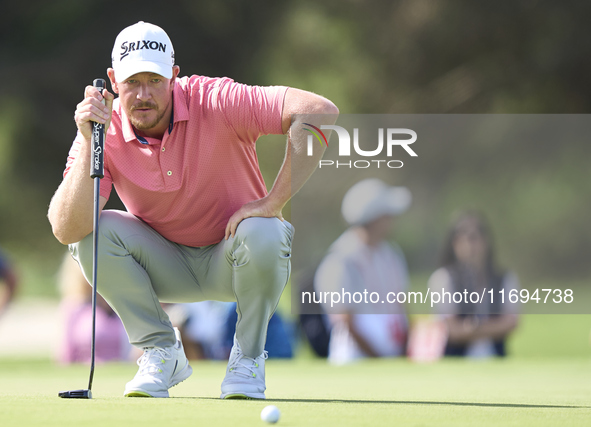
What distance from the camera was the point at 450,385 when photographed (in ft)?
11.1

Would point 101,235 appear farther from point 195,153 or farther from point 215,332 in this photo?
point 215,332

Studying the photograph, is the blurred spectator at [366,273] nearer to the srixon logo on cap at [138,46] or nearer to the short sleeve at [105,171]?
the short sleeve at [105,171]

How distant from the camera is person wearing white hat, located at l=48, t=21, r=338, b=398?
2666 mm

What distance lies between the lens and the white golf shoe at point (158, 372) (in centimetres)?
262

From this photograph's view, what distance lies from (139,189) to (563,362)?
2.80 meters

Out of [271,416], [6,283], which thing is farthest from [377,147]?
[271,416]

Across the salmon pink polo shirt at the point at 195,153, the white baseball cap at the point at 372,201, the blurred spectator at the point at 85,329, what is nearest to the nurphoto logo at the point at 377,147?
the white baseball cap at the point at 372,201

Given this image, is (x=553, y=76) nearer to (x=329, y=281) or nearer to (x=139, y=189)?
(x=329, y=281)

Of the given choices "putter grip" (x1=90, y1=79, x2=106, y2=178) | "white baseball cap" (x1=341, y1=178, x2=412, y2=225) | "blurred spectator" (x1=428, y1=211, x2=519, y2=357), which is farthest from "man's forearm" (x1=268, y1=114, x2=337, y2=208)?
"white baseball cap" (x1=341, y1=178, x2=412, y2=225)

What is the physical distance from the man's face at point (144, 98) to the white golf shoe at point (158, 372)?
0.71 metres

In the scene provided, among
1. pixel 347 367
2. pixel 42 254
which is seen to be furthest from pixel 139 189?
pixel 42 254

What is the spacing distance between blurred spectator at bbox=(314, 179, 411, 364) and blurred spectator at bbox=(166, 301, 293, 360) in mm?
327

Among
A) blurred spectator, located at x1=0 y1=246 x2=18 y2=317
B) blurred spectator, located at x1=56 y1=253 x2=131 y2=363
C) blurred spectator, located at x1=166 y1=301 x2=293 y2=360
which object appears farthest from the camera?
blurred spectator, located at x1=0 y1=246 x2=18 y2=317

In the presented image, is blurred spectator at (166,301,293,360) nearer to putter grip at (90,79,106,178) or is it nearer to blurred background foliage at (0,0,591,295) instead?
blurred background foliage at (0,0,591,295)
